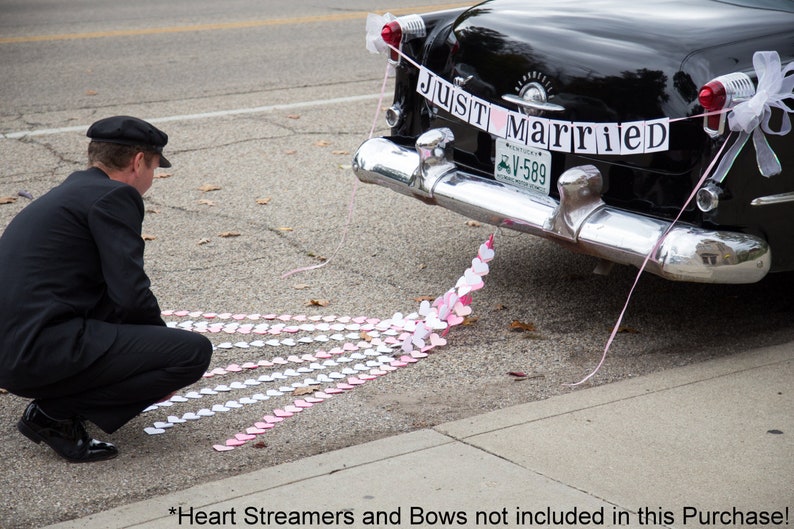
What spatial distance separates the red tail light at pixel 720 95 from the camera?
161 inches

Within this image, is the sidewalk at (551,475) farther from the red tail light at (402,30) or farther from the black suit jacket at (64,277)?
the red tail light at (402,30)

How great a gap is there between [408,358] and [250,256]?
1.61 metres

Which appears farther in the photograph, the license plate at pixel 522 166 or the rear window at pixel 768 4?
the rear window at pixel 768 4

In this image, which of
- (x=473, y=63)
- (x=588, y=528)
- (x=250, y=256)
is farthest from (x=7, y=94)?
(x=588, y=528)

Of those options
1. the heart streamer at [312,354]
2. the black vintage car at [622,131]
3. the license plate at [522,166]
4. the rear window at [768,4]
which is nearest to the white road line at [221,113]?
the heart streamer at [312,354]

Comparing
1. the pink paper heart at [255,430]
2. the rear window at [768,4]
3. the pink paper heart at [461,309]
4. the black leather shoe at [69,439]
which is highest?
the rear window at [768,4]

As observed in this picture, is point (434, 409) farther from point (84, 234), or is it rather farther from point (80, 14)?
point (80, 14)

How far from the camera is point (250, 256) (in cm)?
590

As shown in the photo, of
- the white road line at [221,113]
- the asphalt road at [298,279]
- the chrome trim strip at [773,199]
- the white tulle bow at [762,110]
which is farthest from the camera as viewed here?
the white road line at [221,113]

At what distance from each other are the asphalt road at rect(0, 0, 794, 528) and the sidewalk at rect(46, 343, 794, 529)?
194 mm

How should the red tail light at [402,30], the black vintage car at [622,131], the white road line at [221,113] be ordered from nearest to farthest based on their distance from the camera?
1. the black vintage car at [622,131]
2. the red tail light at [402,30]
3. the white road line at [221,113]

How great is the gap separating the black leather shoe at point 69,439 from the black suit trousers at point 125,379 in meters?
0.04

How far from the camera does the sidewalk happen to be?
128 inches

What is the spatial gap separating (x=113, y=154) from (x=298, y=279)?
6.37ft
